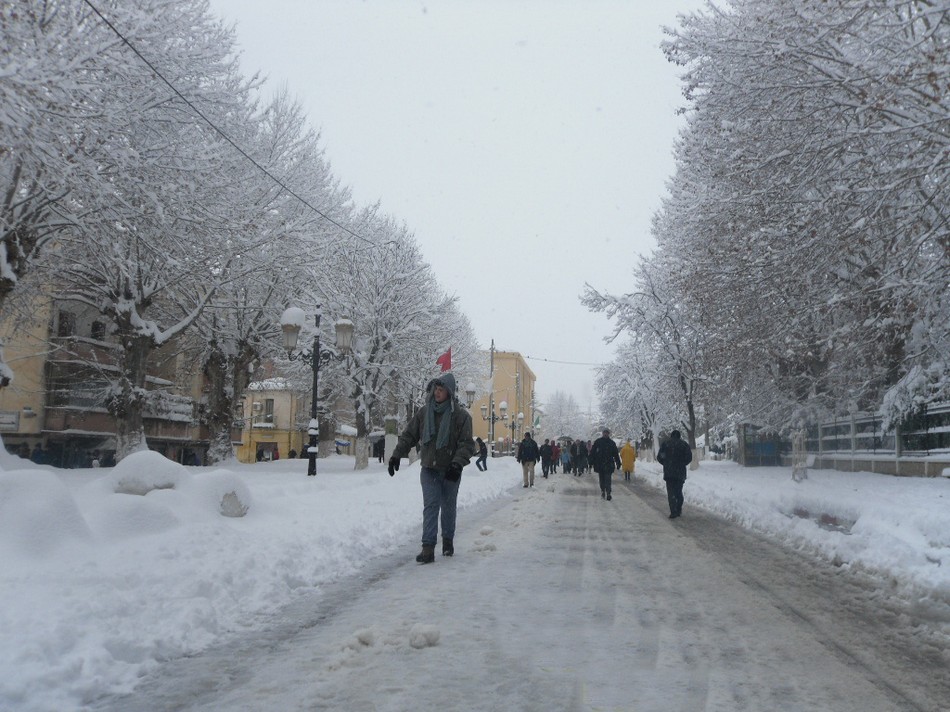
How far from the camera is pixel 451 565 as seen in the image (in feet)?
24.6

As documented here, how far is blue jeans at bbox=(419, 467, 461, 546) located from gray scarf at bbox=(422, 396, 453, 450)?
1.04ft

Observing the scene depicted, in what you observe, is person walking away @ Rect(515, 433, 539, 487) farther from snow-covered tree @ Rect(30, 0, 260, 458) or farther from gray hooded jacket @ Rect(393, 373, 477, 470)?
gray hooded jacket @ Rect(393, 373, 477, 470)

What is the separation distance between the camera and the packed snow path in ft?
11.9

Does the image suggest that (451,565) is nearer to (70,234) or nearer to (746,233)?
(746,233)

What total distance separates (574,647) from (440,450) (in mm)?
3739

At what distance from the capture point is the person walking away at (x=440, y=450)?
8.00 meters

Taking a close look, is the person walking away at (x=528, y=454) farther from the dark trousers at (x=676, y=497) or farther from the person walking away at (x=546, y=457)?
the dark trousers at (x=676, y=497)

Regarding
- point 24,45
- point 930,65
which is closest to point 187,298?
point 24,45

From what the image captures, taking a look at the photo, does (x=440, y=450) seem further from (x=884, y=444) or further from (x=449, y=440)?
(x=884, y=444)

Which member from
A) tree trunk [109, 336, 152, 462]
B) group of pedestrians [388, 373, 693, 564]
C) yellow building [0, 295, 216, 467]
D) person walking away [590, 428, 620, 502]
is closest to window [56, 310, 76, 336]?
yellow building [0, 295, 216, 467]

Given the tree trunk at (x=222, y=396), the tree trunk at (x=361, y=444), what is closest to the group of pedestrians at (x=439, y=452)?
the tree trunk at (x=222, y=396)

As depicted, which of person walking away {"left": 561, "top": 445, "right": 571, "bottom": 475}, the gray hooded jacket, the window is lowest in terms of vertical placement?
person walking away {"left": 561, "top": 445, "right": 571, "bottom": 475}

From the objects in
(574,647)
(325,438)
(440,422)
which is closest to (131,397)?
(440,422)

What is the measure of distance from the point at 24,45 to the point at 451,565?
1155 cm
